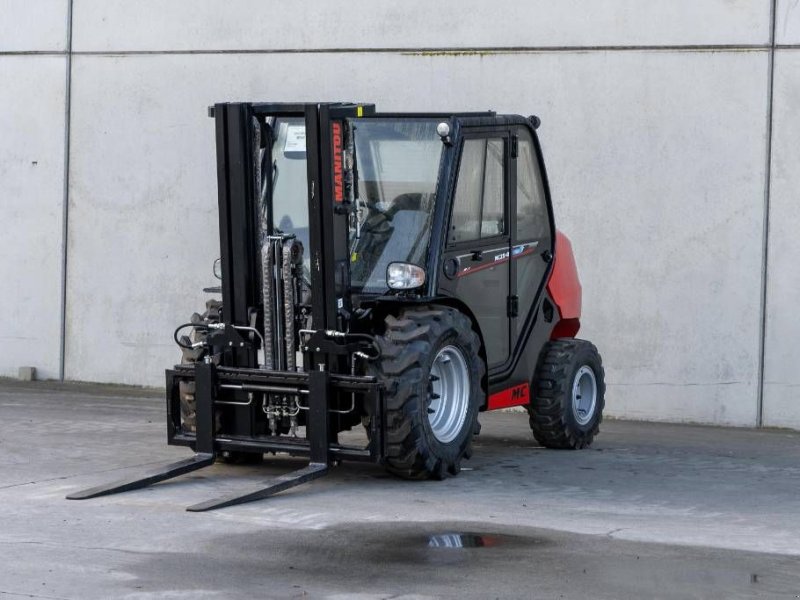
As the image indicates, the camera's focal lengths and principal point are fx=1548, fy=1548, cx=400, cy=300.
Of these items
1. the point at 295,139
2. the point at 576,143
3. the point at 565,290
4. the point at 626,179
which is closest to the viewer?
the point at 295,139

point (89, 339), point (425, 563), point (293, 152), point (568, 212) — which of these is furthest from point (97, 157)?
point (425, 563)

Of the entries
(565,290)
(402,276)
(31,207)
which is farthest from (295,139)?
(31,207)

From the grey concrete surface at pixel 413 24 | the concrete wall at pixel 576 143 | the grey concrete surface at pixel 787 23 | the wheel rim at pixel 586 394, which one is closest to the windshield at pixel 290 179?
the wheel rim at pixel 586 394

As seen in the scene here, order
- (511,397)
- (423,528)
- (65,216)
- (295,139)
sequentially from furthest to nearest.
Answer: (65,216), (511,397), (295,139), (423,528)

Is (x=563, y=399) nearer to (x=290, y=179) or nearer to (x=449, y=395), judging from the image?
(x=449, y=395)

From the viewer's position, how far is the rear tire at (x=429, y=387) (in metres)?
9.12

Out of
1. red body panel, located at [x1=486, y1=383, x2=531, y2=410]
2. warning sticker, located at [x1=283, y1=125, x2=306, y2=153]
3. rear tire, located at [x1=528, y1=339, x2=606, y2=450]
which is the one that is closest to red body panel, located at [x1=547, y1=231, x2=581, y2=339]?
rear tire, located at [x1=528, y1=339, x2=606, y2=450]

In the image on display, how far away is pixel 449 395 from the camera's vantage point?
9.79 m

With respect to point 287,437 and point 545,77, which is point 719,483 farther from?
point 545,77

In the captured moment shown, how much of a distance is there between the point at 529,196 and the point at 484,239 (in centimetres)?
84

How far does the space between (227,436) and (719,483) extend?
3141 mm

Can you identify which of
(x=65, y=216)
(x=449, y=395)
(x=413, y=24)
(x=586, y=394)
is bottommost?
(x=586, y=394)

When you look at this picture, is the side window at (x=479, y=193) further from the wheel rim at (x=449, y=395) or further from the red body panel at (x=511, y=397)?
the red body panel at (x=511, y=397)

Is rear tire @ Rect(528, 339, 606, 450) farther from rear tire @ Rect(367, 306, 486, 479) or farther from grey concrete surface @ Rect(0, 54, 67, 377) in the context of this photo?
grey concrete surface @ Rect(0, 54, 67, 377)
